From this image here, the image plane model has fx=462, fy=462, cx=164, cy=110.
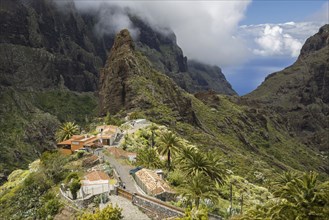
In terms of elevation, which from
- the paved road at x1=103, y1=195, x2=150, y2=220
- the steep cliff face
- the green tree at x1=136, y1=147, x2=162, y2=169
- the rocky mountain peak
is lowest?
the paved road at x1=103, y1=195, x2=150, y2=220

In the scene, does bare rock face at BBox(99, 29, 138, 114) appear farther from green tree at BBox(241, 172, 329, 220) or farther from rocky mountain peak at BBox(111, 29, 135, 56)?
green tree at BBox(241, 172, 329, 220)

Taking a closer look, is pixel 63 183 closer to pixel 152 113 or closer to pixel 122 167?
pixel 122 167

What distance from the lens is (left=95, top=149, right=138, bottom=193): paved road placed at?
6254cm

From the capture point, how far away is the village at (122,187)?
51344 millimetres

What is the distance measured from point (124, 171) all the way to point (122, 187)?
10.4 metres

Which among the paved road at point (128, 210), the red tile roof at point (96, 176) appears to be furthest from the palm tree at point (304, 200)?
the red tile roof at point (96, 176)

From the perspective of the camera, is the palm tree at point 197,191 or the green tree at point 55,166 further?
the green tree at point 55,166

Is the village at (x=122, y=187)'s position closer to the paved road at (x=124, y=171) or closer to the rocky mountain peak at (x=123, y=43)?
the paved road at (x=124, y=171)

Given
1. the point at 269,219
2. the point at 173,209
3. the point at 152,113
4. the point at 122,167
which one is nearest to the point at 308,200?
the point at 269,219

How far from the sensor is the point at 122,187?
199ft

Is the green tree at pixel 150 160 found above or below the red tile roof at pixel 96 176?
above

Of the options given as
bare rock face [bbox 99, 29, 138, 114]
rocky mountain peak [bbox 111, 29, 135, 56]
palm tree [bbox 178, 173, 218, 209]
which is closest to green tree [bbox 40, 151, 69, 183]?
palm tree [bbox 178, 173, 218, 209]

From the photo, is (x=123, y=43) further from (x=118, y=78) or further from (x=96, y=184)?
(x=96, y=184)

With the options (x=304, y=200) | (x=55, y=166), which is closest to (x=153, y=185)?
(x=55, y=166)
